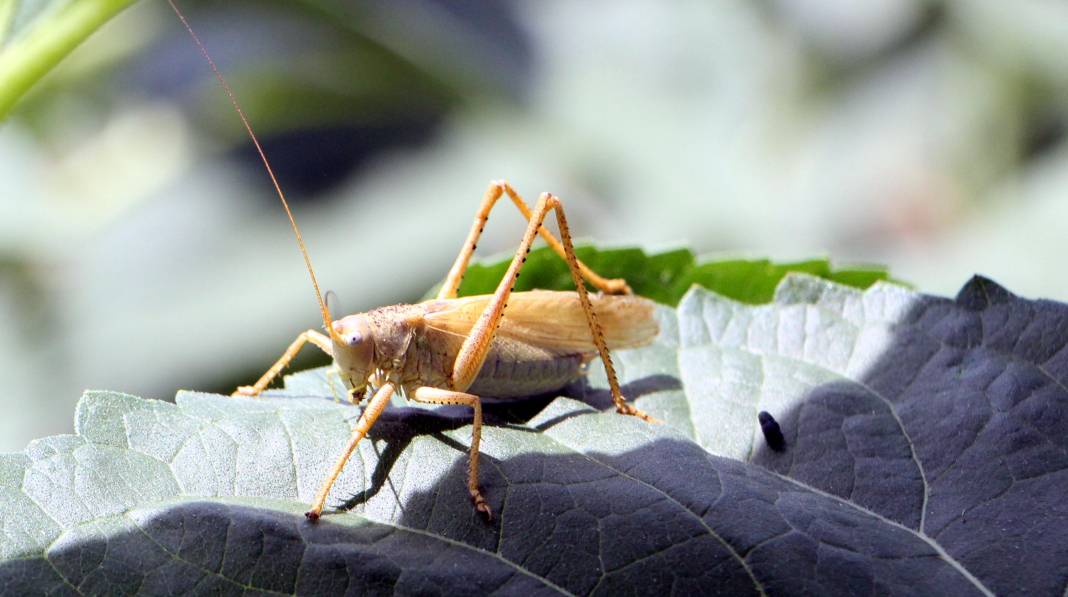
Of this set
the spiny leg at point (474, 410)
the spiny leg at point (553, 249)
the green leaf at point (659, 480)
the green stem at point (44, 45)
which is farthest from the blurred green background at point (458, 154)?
the green stem at point (44, 45)

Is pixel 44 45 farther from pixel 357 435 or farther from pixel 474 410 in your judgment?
pixel 474 410

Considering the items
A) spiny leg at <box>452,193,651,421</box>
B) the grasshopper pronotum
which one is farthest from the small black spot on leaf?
spiny leg at <box>452,193,651,421</box>

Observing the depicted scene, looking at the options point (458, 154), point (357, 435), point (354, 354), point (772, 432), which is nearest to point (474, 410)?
point (357, 435)

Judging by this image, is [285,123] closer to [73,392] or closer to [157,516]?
[73,392]

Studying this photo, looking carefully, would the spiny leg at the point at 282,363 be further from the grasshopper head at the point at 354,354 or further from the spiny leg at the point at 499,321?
the spiny leg at the point at 499,321

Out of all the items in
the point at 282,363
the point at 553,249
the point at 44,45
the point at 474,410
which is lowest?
the point at 474,410
